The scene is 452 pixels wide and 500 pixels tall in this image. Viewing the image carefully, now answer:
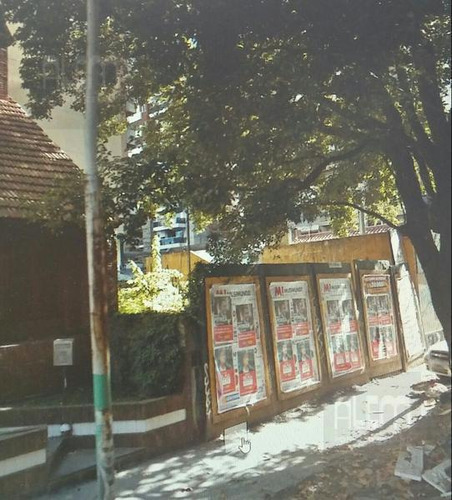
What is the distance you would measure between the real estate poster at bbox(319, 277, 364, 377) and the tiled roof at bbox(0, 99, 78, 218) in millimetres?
4779

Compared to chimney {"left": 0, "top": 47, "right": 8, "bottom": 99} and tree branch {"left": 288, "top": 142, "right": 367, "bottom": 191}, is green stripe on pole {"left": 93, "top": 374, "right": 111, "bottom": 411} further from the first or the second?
chimney {"left": 0, "top": 47, "right": 8, "bottom": 99}

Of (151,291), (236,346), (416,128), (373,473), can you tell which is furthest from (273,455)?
(151,291)

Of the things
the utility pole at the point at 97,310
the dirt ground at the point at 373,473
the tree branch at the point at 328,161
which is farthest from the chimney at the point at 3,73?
the dirt ground at the point at 373,473

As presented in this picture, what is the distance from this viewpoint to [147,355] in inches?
303

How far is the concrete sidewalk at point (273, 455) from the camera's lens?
230 inches

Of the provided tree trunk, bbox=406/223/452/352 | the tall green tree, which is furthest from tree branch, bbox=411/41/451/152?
tree trunk, bbox=406/223/452/352

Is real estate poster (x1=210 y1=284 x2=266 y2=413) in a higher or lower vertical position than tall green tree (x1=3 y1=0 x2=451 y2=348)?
lower

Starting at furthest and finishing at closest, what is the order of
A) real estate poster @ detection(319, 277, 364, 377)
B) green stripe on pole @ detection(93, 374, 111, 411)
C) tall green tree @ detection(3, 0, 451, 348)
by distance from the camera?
real estate poster @ detection(319, 277, 364, 377) < tall green tree @ detection(3, 0, 451, 348) < green stripe on pole @ detection(93, 374, 111, 411)

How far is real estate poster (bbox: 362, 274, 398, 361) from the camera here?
1148 centimetres

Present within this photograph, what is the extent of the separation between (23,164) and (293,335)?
5.06 metres

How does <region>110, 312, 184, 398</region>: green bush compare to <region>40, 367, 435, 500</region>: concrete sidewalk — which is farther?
<region>110, 312, 184, 398</region>: green bush

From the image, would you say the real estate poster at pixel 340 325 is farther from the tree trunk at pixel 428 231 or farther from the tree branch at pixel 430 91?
the tree branch at pixel 430 91

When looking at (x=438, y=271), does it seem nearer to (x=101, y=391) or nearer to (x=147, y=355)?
(x=101, y=391)

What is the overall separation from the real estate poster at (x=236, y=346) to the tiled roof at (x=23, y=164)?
9.01 ft
